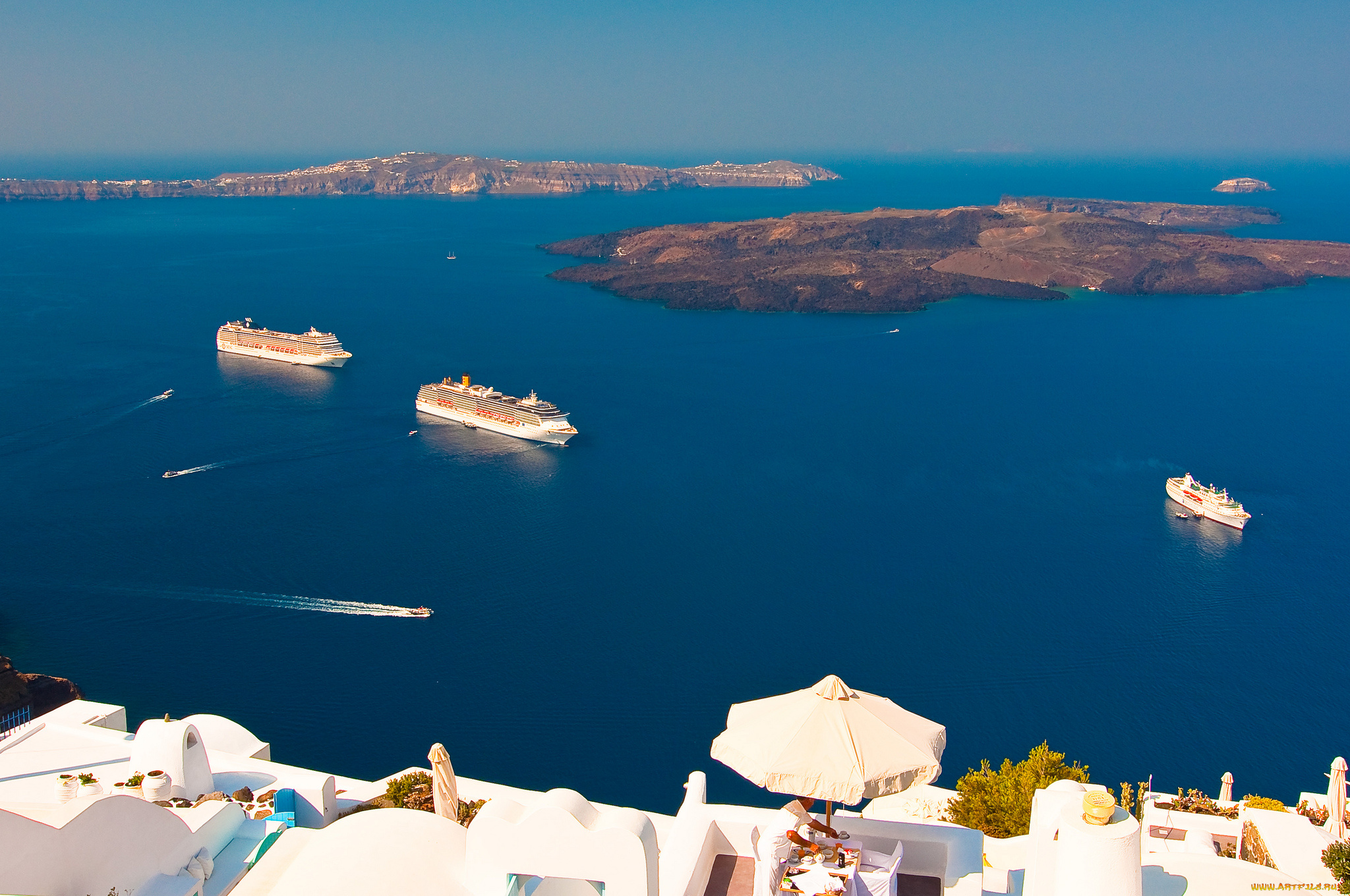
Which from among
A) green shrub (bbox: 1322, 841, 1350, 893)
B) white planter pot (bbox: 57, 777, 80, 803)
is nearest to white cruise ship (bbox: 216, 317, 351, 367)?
white planter pot (bbox: 57, 777, 80, 803)

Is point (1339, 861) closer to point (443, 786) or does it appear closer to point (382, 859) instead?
point (382, 859)

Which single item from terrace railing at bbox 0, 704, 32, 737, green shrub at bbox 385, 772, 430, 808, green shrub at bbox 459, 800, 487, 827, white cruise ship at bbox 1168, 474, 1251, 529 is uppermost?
green shrub at bbox 459, 800, 487, 827

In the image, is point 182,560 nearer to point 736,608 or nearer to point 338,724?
point 338,724

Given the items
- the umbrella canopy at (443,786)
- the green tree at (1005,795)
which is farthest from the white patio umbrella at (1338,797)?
the umbrella canopy at (443,786)

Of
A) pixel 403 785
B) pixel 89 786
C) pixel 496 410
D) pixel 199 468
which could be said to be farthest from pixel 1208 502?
pixel 199 468

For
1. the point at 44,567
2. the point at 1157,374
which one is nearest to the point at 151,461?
the point at 44,567

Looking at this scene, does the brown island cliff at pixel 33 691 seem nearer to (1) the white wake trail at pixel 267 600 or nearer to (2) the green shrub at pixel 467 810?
(1) the white wake trail at pixel 267 600

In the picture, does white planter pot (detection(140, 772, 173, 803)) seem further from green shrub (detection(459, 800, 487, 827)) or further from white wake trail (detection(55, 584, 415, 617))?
white wake trail (detection(55, 584, 415, 617))
